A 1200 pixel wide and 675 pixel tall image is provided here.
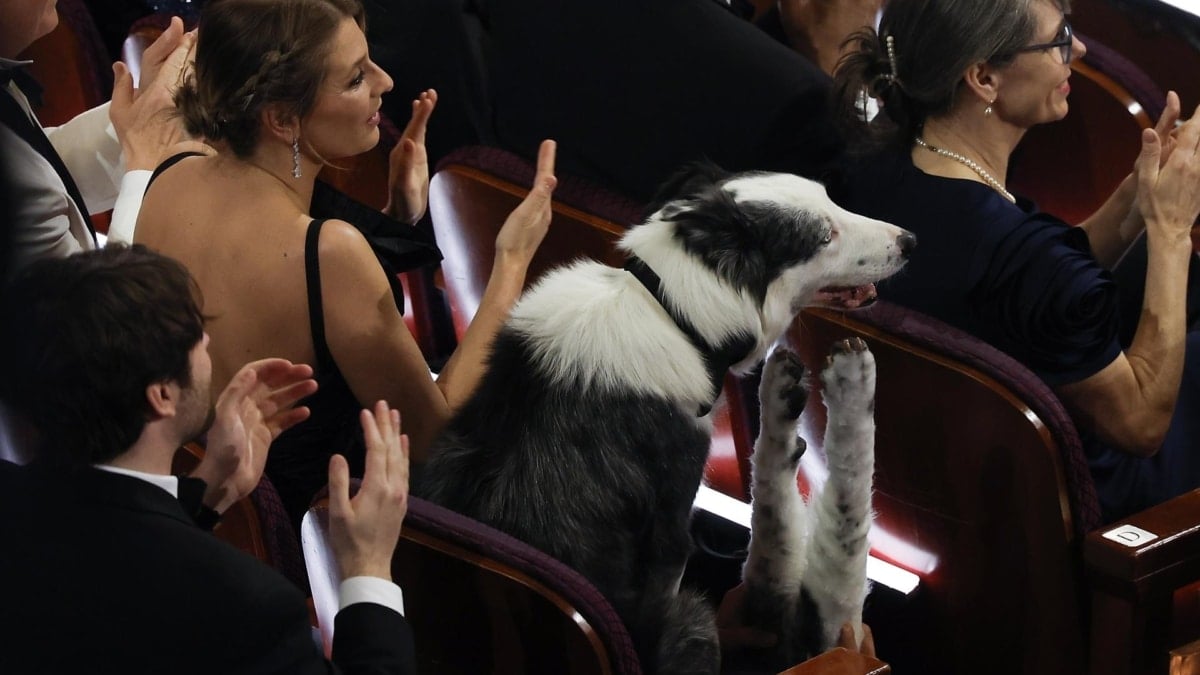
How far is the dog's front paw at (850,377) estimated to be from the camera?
1.81m

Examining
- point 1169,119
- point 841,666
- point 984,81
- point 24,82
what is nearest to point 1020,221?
point 984,81

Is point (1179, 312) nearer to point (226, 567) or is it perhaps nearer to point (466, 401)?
point (466, 401)

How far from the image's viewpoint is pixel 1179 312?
2127 mm

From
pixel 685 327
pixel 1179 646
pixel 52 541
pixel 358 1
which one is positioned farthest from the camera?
pixel 358 1

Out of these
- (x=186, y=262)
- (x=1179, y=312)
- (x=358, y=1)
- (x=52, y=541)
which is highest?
(x=1179, y=312)

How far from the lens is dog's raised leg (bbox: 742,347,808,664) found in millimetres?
1851

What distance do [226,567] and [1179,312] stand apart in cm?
144

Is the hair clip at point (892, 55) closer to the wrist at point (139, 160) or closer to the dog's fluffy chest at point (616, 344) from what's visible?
the dog's fluffy chest at point (616, 344)

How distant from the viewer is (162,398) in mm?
1365

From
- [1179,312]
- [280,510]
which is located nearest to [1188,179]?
[1179,312]

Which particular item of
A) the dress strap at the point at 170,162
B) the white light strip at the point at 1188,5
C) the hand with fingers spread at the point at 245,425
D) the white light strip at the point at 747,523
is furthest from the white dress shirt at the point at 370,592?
the white light strip at the point at 1188,5

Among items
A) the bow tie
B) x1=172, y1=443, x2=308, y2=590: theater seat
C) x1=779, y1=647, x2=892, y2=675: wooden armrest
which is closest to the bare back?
x1=172, y1=443, x2=308, y2=590: theater seat

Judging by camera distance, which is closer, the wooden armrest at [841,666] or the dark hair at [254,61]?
the wooden armrest at [841,666]

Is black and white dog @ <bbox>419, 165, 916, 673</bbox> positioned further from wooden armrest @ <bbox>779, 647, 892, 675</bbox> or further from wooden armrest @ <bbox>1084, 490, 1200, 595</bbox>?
wooden armrest @ <bbox>1084, 490, 1200, 595</bbox>
